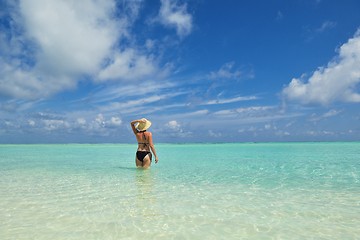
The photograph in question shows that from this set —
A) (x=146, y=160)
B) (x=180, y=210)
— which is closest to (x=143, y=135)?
(x=146, y=160)

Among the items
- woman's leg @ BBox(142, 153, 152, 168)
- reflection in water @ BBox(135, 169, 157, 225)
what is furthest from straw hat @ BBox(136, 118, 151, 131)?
reflection in water @ BBox(135, 169, 157, 225)

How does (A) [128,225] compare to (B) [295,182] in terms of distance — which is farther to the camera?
(B) [295,182]

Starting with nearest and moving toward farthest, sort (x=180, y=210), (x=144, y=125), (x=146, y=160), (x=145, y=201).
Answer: (x=180, y=210) < (x=145, y=201) < (x=144, y=125) < (x=146, y=160)

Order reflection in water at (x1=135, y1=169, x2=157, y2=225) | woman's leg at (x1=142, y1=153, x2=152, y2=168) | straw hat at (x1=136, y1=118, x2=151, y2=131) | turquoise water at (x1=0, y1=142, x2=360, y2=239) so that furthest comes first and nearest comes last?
1. woman's leg at (x1=142, y1=153, x2=152, y2=168)
2. straw hat at (x1=136, y1=118, x2=151, y2=131)
3. reflection in water at (x1=135, y1=169, x2=157, y2=225)
4. turquoise water at (x1=0, y1=142, x2=360, y2=239)

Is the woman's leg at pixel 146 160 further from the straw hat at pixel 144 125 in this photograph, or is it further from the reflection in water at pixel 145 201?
the reflection in water at pixel 145 201

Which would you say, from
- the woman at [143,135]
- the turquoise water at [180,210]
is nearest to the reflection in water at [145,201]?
the turquoise water at [180,210]

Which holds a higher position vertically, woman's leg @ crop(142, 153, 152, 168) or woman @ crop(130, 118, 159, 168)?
woman @ crop(130, 118, 159, 168)

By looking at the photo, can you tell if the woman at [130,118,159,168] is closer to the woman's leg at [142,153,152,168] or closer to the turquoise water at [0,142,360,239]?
the woman's leg at [142,153,152,168]

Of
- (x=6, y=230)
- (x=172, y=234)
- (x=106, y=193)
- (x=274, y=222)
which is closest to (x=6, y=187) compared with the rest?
(x=106, y=193)

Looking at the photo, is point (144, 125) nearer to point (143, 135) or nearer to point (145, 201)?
point (143, 135)

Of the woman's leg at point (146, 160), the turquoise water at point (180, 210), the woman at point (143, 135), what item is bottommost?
the turquoise water at point (180, 210)

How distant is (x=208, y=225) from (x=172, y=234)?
0.74 m

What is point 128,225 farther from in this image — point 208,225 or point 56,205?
point 56,205

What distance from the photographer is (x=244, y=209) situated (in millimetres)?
6105
